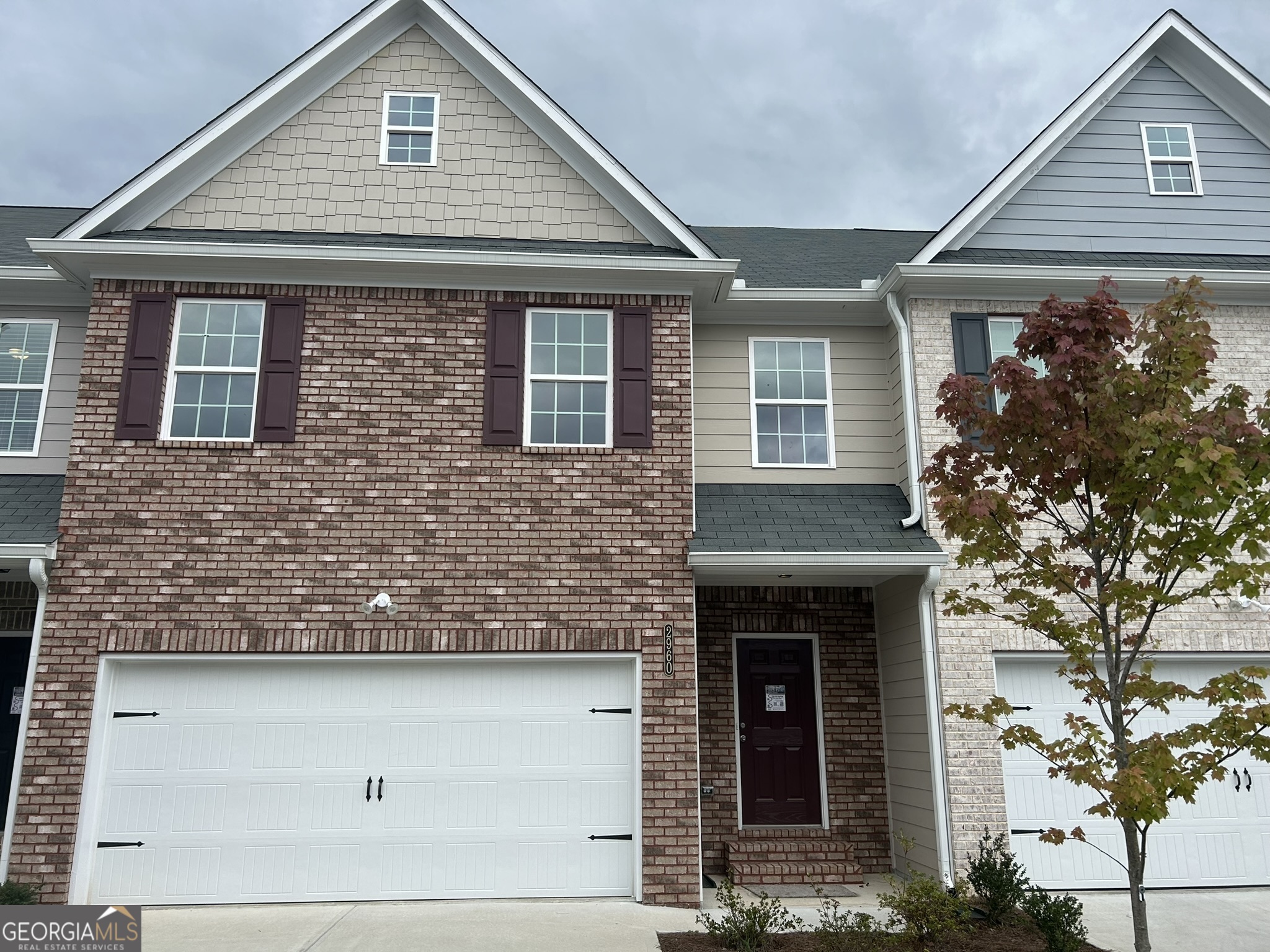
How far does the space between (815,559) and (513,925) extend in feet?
14.0

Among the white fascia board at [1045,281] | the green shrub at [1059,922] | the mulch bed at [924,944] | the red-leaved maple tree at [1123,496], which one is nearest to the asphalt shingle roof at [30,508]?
the mulch bed at [924,944]

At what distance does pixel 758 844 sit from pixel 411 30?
9.74 m

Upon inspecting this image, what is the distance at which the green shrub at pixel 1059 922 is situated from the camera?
7.12 meters

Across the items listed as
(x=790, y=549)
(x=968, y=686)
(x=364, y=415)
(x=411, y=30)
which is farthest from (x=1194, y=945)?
(x=411, y=30)

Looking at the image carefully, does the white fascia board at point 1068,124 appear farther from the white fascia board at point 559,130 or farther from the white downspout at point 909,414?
the white fascia board at point 559,130

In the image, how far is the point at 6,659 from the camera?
1072 centimetres

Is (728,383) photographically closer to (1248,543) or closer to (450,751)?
(450,751)

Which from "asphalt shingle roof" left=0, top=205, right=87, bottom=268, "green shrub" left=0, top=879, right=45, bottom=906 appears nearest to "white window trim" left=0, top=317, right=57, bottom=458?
"asphalt shingle roof" left=0, top=205, right=87, bottom=268

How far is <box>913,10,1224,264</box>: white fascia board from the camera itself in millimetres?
11203

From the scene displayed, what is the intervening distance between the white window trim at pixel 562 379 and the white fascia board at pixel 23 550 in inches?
177

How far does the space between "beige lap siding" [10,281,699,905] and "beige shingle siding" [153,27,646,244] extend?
987mm

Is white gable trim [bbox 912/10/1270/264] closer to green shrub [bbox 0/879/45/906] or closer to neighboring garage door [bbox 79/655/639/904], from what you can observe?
neighboring garage door [bbox 79/655/639/904]

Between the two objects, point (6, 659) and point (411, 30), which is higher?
point (411, 30)

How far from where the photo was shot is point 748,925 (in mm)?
7461
